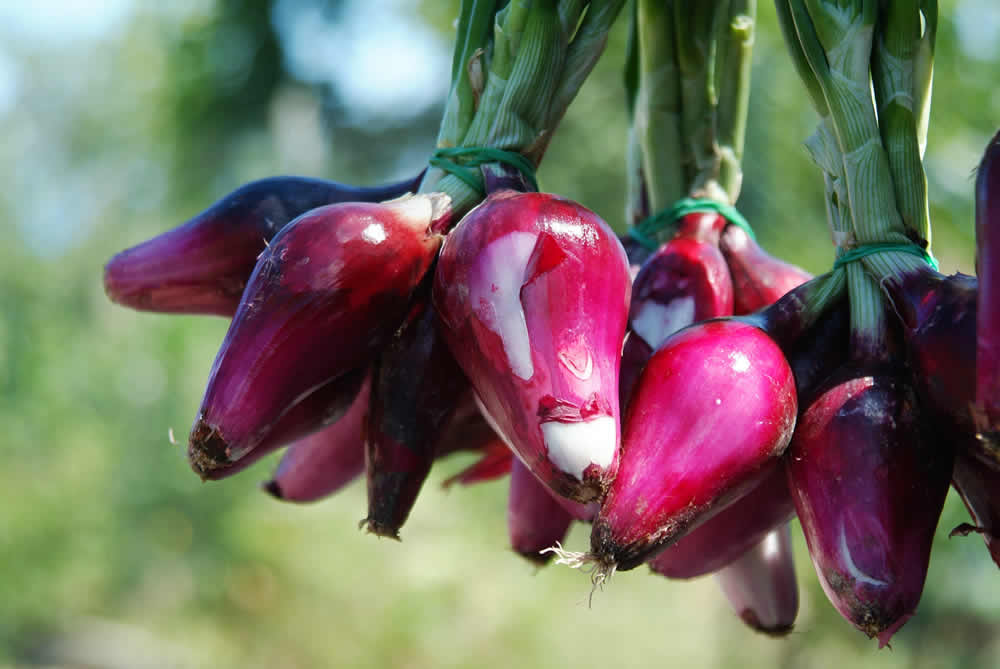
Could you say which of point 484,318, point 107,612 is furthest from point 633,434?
point 107,612

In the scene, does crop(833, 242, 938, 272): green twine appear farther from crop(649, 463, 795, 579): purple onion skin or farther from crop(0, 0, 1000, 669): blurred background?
crop(0, 0, 1000, 669): blurred background

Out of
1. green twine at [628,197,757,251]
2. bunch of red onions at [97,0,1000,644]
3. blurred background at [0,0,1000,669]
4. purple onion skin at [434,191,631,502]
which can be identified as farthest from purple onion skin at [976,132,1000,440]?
blurred background at [0,0,1000,669]

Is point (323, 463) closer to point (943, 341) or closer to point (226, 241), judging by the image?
point (226, 241)

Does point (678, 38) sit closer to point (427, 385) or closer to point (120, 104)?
point (427, 385)

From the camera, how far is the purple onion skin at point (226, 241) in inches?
17.2

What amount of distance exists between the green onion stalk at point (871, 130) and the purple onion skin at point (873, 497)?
0.13 feet

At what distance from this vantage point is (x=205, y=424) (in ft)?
1.15

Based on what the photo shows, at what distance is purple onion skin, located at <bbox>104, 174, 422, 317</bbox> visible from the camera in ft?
1.44

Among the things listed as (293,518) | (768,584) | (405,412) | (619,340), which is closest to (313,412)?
(405,412)

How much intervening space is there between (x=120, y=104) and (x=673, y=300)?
6488 mm

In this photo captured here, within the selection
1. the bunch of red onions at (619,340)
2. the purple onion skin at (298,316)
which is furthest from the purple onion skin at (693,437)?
the purple onion skin at (298,316)

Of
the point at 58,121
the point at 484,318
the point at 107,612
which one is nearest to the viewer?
the point at 484,318

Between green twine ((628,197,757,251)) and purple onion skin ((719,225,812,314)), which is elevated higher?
green twine ((628,197,757,251))

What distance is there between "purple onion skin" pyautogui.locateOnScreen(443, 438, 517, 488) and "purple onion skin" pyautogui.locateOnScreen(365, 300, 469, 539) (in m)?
0.14
